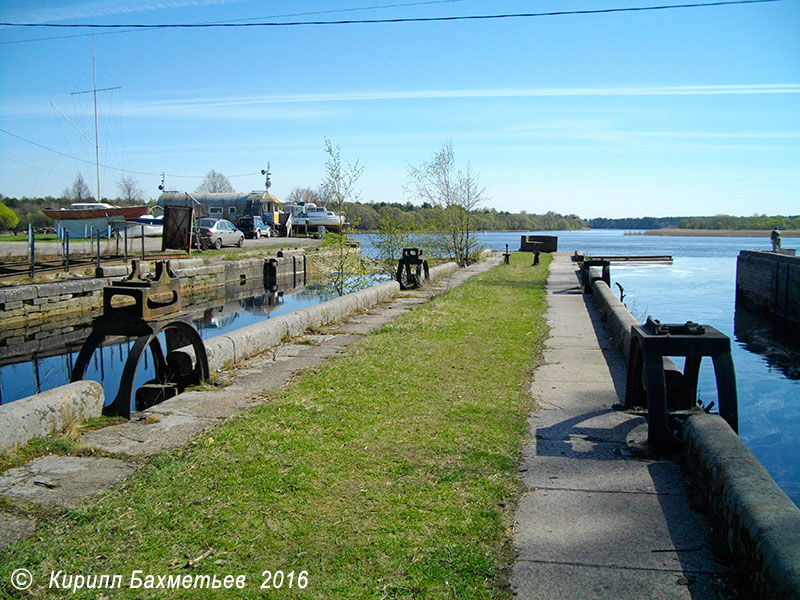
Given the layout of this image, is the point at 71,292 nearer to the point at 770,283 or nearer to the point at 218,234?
the point at 218,234

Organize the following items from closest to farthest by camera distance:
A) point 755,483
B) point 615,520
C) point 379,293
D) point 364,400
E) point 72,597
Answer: point 72,597
point 755,483
point 615,520
point 364,400
point 379,293

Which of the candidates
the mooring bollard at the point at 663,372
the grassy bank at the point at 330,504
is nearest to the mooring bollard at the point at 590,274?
the grassy bank at the point at 330,504

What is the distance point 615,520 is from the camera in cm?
341

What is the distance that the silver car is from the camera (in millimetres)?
31659

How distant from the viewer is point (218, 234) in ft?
107

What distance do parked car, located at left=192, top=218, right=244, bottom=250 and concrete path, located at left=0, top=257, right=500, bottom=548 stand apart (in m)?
24.8

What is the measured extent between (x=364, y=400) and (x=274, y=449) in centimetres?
136

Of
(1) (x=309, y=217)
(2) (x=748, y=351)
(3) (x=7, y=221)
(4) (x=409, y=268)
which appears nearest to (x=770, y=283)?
(2) (x=748, y=351)

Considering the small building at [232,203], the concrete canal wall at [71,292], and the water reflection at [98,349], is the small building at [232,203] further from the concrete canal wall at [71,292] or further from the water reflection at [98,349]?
the water reflection at [98,349]

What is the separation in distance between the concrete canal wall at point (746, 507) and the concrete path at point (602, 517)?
14 cm

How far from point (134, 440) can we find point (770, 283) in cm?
2166

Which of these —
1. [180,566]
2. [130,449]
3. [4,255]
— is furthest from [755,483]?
[4,255]

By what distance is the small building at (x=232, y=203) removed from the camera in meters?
52.5

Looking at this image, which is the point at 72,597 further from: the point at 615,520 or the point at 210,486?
the point at 615,520
